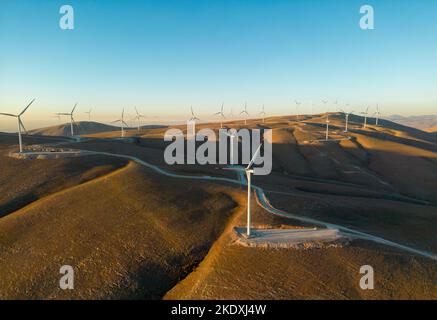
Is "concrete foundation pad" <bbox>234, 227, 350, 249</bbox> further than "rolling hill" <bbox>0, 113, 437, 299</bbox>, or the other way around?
"concrete foundation pad" <bbox>234, 227, 350, 249</bbox>

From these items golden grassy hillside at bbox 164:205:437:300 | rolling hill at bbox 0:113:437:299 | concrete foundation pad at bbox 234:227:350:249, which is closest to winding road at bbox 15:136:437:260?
rolling hill at bbox 0:113:437:299

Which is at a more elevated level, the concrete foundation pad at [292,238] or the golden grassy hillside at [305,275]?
the concrete foundation pad at [292,238]

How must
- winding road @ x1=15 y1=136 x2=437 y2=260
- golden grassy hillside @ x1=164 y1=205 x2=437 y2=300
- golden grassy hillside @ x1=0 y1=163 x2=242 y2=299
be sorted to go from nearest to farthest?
golden grassy hillside @ x1=164 y1=205 x2=437 y2=300 → golden grassy hillside @ x1=0 y1=163 x2=242 y2=299 → winding road @ x1=15 y1=136 x2=437 y2=260

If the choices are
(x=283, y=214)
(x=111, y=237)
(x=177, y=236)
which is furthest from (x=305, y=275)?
(x=111, y=237)

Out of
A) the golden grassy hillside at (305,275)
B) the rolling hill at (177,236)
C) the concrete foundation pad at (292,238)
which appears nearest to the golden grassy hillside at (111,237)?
the rolling hill at (177,236)

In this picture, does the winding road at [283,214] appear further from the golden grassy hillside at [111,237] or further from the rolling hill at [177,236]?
the golden grassy hillside at [111,237]

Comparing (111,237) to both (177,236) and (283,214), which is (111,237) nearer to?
(177,236)

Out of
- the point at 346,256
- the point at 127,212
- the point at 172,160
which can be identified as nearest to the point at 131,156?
the point at 172,160

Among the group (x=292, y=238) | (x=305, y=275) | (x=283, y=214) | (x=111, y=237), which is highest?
(x=283, y=214)

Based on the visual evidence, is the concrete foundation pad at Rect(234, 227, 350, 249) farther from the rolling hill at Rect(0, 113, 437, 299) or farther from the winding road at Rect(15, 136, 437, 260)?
the winding road at Rect(15, 136, 437, 260)
